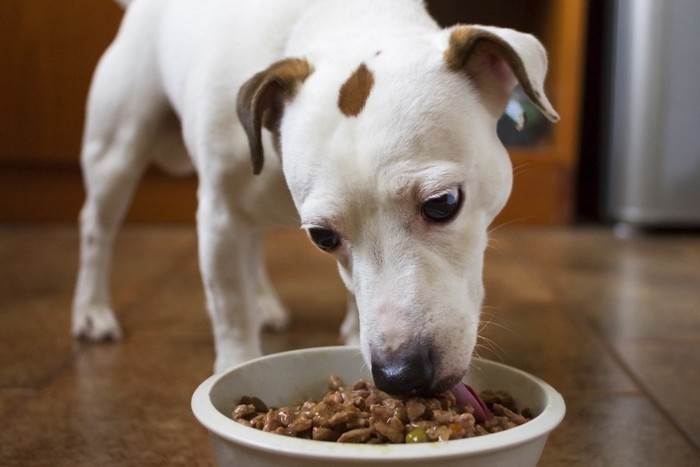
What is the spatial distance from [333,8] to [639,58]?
2074mm

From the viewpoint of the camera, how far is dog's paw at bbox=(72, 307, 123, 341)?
6.24ft

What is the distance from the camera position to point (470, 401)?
1.04 meters

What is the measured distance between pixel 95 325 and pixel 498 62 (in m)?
1.11

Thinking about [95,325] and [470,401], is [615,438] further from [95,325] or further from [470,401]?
[95,325]

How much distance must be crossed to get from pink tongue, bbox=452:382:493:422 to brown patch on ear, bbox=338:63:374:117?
0.36 meters

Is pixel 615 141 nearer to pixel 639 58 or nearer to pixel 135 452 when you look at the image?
pixel 639 58

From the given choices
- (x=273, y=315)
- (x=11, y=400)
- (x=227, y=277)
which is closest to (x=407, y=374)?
(x=227, y=277)

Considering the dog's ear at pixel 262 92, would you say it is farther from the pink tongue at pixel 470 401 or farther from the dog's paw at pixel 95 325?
the dog's paw at pixel 95 325

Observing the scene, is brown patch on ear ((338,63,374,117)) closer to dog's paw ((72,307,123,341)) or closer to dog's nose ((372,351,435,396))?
dog's nose ((372,351,435,396))

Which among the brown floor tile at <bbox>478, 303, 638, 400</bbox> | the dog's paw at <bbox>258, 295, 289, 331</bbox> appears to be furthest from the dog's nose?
the dog's paw at <bbox>258, 295, 289, 331</bbox>

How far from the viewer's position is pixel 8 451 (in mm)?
1254

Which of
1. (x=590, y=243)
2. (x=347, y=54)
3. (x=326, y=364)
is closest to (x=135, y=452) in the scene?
(x=326, y=364)

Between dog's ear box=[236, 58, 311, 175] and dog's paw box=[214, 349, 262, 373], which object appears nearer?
dog's ear box=[236, 58, 311, 175]

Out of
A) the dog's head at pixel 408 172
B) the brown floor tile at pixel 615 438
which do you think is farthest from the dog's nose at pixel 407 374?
the brown floor tile at pixel 615 438
